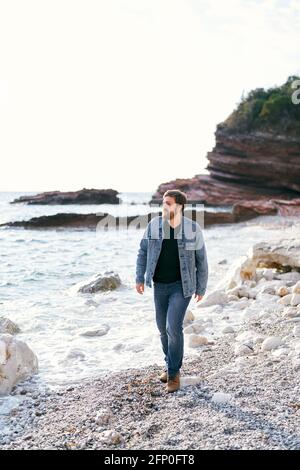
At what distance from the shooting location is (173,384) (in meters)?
4.65

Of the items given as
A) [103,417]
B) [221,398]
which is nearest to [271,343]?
[221,398]

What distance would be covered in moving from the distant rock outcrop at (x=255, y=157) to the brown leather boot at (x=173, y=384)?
129 ft

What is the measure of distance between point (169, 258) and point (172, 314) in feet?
1.62

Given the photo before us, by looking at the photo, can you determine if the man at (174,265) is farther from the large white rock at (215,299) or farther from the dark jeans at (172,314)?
the large white rock at (215,299)

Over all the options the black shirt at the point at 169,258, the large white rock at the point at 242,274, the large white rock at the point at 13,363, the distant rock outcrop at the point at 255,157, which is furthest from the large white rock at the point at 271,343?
the distant rock outcrop at the point at 255,157

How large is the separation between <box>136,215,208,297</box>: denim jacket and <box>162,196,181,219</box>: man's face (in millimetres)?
100

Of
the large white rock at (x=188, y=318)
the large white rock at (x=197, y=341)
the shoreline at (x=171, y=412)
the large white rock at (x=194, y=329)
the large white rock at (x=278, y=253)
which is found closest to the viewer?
the shoreline at (x=171, y=412)

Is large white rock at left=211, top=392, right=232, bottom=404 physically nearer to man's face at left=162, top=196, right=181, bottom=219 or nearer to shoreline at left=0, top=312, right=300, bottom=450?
shoreline at left=0, top=312, right=300, bottom=450

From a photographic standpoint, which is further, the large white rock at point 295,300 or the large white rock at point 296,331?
the large white rock at point 295,300

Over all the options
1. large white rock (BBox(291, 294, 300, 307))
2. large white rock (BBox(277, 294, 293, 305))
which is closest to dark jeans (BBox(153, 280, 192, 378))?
large white rock (BBox(291, 294, 300, 307))

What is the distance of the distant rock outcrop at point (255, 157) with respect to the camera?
1745 inches

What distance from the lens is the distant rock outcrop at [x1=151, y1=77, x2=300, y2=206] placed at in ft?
145
